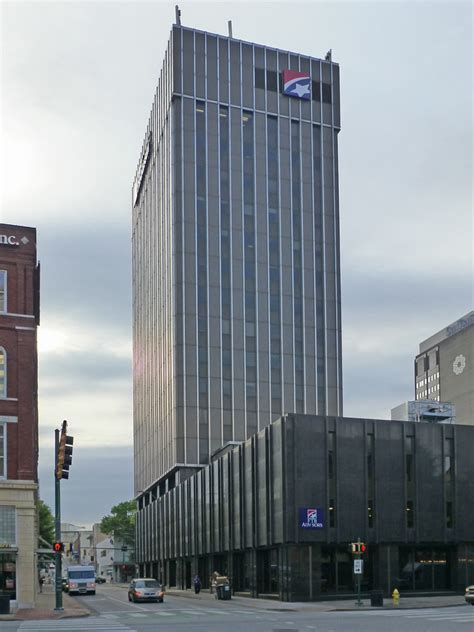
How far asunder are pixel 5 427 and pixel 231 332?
68.9 m

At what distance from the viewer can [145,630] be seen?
111 feet

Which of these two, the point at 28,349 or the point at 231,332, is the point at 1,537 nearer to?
the point at 28,349

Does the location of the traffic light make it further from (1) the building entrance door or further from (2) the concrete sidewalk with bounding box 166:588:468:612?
(1) the building entrance door

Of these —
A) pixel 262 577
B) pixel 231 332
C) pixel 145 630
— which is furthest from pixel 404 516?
pixel 231 332

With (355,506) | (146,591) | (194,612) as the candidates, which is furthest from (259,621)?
(146,591)

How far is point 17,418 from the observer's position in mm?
51188

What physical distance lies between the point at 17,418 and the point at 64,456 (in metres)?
9.10

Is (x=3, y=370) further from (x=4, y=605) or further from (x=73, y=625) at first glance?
(x=73, y=625)

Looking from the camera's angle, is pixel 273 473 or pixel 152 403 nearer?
pixel 273 473

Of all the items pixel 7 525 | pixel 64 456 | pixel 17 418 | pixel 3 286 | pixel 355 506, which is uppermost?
pixel 3 286

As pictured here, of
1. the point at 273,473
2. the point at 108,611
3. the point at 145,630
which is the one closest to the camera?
the point at 145,630

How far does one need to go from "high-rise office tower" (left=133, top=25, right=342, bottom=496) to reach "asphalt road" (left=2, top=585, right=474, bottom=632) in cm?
6807

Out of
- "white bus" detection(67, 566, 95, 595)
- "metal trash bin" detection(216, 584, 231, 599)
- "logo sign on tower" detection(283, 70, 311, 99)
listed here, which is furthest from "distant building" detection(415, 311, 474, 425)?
"metal trash bin" detection(216, 584, 231, 599)

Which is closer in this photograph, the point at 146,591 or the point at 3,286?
the point at 3,286
